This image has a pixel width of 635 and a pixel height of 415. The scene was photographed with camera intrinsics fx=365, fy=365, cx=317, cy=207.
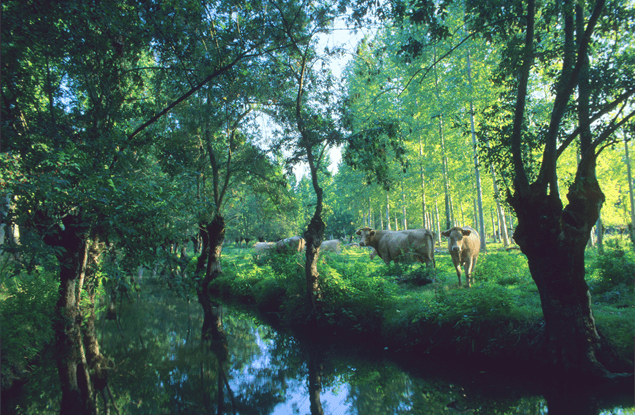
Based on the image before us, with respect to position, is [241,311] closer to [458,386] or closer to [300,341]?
[300,341]

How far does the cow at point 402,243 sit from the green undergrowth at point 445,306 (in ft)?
2.28

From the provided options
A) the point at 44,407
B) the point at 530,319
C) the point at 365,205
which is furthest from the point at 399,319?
the point at 365,205

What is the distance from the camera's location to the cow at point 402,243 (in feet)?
A: 44.0

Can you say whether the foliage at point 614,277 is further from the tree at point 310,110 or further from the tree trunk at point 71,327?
the tree trunk at point 71,327

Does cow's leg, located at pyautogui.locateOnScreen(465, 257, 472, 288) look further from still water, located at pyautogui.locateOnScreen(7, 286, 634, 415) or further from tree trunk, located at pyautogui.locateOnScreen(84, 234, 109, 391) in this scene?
tree trunk, located at pyautogui.locateOnScreen(84, 234, 109, 391)

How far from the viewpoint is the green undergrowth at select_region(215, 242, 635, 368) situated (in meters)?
6.61

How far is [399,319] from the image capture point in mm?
8039

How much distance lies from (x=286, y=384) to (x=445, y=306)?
356 cm

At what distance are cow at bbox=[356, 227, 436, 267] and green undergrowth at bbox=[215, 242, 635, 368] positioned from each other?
2.28ft

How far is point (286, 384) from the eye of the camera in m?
7.04

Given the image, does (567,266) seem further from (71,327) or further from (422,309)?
(71,327)

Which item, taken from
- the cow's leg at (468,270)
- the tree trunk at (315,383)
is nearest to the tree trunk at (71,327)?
the tree trunk at (315,383)

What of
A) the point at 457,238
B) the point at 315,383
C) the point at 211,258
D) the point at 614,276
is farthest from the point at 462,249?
the point at 211,258

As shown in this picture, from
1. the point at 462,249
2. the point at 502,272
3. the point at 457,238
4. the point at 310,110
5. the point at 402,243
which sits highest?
the point at 310,110
